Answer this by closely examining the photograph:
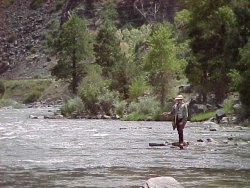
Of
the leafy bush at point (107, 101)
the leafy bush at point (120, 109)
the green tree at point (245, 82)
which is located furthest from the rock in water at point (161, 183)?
the leafy bush at point (107, 101)

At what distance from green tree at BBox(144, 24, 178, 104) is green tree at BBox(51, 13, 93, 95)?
32.7 metres

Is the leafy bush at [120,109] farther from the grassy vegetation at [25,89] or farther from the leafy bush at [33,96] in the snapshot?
the grassy vegetation at [25,89]

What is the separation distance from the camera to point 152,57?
6875cm

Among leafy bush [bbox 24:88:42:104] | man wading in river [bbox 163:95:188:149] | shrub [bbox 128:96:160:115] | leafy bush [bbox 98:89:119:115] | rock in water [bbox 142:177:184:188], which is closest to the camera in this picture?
rock in water [bbox 142:177:184:188]

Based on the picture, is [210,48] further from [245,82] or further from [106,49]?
[106,49]

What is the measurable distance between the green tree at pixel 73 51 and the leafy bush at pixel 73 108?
25342mm

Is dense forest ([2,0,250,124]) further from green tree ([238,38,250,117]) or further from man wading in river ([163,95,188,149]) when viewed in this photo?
man wading in river ([163,95,188,149])

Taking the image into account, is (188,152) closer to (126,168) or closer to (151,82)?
(126,168)

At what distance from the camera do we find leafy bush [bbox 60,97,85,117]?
7362cm

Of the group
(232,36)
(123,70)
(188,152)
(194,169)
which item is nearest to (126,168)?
(194,169)

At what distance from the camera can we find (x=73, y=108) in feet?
244

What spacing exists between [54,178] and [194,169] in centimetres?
502

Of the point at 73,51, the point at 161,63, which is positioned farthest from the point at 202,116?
the point at 73,51

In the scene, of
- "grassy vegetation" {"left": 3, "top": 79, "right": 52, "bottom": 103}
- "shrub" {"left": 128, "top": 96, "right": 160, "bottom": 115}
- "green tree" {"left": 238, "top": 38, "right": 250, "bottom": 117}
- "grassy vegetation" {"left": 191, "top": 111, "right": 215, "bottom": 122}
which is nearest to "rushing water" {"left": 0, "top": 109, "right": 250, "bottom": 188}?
"green tree" {"left": 238, "top": 38, "right": 250, "bottom": 117}
